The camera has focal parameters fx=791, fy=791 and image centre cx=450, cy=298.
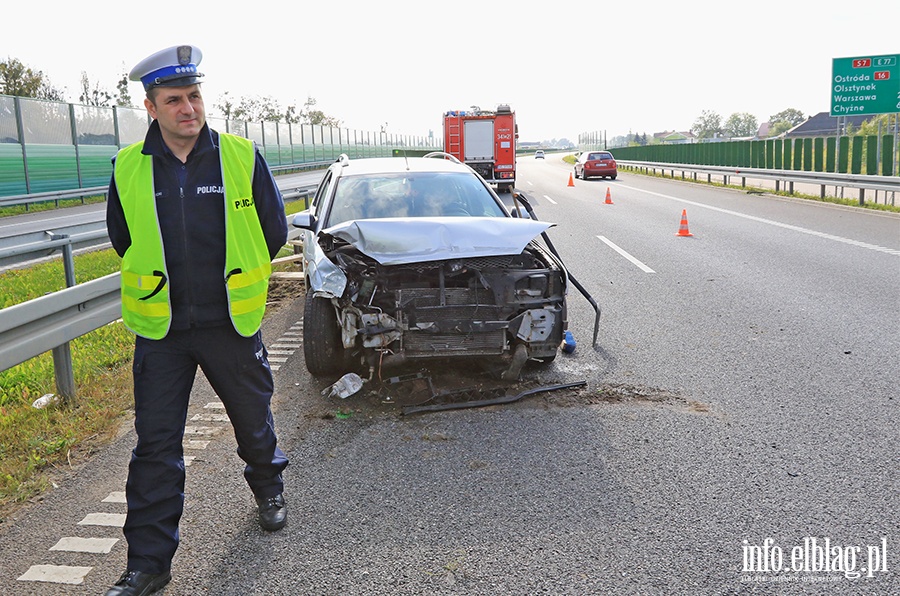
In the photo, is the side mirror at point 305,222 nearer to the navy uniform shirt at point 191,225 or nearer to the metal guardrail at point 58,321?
the metal guardrail at point 58,321

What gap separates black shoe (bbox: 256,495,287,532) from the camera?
3.52 metres

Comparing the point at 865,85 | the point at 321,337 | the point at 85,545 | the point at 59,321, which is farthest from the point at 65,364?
the point at 865,85

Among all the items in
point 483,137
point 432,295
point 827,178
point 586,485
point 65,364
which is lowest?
point 586,485

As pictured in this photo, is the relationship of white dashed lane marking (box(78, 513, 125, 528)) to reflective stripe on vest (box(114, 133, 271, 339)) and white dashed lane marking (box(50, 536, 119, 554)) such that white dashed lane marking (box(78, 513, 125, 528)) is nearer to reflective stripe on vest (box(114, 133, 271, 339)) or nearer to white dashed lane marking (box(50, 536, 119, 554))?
white dashed lane marking (box(50, 536, 119, 554))

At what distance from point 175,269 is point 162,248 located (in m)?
0.10

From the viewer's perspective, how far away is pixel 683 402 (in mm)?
5199

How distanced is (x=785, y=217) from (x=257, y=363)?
16.2 metres

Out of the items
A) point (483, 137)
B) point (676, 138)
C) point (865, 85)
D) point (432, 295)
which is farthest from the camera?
point (676, 138)

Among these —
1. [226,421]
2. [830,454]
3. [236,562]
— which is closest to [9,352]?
[226,421]

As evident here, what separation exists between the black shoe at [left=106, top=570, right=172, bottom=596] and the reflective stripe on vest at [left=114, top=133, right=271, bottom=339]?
925mm

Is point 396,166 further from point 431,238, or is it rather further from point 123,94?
point 123,94

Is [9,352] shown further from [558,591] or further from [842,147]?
[842,147]

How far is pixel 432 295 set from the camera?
17.6 feet

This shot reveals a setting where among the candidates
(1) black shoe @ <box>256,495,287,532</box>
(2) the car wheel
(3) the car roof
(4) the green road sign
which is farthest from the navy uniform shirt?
(4) the green road sign
